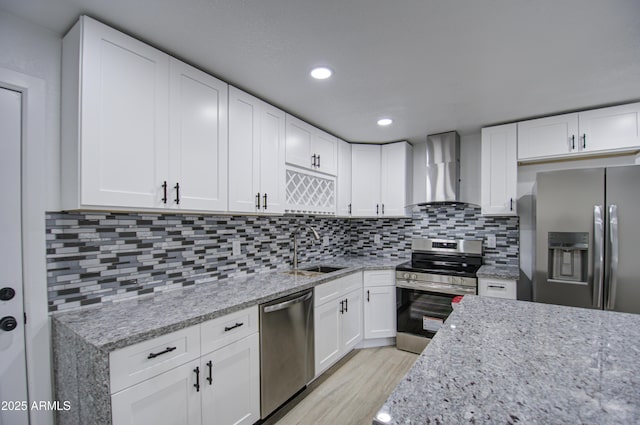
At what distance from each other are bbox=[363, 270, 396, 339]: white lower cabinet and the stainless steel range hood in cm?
103

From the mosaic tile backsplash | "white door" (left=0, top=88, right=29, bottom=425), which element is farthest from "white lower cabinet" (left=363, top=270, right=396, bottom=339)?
"white door" (left=0, top=88, right=29, bottom=425)

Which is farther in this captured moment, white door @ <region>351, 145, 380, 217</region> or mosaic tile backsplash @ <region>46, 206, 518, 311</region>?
white door @ <region>351, 145, 380, 217</region>

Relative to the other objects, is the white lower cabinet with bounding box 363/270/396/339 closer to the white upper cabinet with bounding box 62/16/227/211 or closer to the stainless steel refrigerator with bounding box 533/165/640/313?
the stainless steel refrigerator with bounding box 533/165/640/313

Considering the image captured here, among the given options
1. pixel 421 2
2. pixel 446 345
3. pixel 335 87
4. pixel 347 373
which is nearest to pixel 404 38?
pixel 421 2

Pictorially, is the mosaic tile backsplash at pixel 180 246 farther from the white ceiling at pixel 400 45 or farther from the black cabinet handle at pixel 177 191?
the white ceiling at pixel 400 45

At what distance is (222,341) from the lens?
5.37 feet

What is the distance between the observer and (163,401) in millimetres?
1362

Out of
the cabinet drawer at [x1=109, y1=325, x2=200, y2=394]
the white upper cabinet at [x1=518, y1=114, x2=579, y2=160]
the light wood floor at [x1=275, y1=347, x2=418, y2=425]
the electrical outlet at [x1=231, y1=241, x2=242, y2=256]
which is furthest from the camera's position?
the white upper cabinet at [x1=518, y1=114, x2=579, y2=160]

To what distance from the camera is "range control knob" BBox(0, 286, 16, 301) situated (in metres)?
1.38

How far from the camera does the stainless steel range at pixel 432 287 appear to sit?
288 centimetres

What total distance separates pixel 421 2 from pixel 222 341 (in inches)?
78.5

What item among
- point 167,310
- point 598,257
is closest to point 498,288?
point 598,257

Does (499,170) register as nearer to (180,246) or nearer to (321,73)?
(321,73)

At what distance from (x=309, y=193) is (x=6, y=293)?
2194 millimetres
